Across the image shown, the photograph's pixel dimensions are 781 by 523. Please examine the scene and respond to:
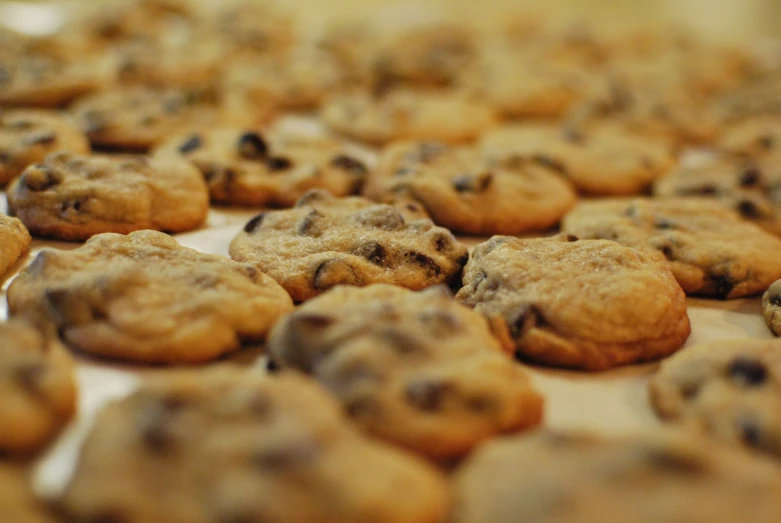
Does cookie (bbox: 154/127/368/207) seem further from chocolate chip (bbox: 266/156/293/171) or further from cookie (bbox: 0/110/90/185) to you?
cookie (bbox: 0/110/90/185)

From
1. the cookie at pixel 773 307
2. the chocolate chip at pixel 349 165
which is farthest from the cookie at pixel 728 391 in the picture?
the chocolate chip at pixel 349 165

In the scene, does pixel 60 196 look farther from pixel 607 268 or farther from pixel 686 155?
pixel 686 155

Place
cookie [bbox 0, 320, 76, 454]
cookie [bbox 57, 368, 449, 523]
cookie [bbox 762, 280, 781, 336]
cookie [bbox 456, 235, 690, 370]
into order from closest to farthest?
1. cookie [bbox 57, 368, 449, 523]
2. cookie [bbox 0, 320, 76, 454]
3. cookie [bbox 456, 235, 690, 370]
4. cookie [bbox 762, 280, 781, 336]

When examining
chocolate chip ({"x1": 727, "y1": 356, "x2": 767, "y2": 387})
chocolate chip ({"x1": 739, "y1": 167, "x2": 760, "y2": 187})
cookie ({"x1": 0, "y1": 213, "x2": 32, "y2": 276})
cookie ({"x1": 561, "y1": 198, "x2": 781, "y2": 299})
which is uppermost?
chocolate chip ({"x1": 727, "y1": 356, "x2": 767, "y2": 387})

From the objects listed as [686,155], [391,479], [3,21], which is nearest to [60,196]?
[391,479]

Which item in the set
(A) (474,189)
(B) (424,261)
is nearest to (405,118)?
(A) (474,189)

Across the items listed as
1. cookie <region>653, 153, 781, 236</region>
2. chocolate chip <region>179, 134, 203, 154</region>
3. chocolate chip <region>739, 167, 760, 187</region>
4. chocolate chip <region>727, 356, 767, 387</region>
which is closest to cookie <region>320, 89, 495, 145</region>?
chocolate chip <region>179, 134, 203, 154</region>
